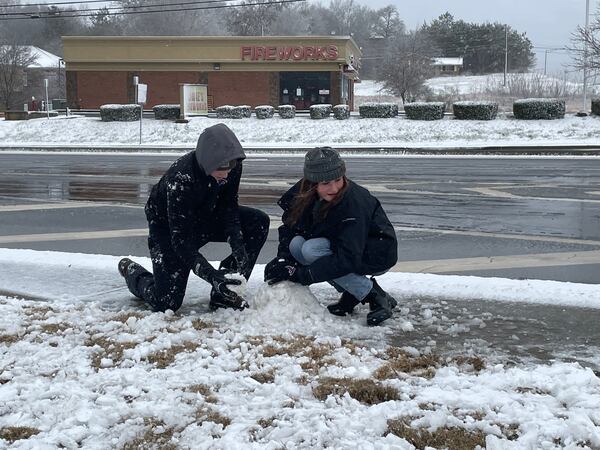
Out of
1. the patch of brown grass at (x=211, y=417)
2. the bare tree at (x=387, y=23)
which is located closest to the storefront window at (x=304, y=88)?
the patch of brown grass at (x=211, y=417)

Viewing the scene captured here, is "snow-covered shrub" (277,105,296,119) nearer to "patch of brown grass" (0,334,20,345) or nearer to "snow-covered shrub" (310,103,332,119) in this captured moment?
"snow-covered shrub" (310,103,332,119)

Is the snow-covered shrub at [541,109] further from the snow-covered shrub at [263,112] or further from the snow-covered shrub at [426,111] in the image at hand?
the snow-covered shrub at [263,112]

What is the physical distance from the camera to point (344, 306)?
476 cm

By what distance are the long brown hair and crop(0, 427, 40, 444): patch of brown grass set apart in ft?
7.24

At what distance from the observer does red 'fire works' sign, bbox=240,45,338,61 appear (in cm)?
4325

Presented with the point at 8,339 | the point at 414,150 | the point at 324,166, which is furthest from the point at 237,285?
the point at 414,150

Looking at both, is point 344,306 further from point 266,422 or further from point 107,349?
point 266,422

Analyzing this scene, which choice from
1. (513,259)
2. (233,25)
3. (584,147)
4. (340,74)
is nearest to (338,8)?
(233,25)

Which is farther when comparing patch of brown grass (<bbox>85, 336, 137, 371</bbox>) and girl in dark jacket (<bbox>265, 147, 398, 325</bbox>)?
girl in dark jacket (<bbox>265, 147, 398, 325</bbox>)

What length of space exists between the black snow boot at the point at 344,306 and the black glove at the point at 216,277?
0.75 meters

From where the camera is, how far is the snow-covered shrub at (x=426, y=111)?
29.7 meters

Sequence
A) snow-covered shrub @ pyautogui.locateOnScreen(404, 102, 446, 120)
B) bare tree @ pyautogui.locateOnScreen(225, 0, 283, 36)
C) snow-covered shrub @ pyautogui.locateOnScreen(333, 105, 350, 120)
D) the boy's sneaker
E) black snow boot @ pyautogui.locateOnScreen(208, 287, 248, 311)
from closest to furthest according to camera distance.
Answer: black snow boot @ pyautogui.locateOnScreen(208, 287, 248, 311), the boy's sneaker, snow-covered shrub @ pyautogui.locateOnScreen(404, 102, 446, 120), snow-covered shrub @ pyautogui.locateOnScreen(333, 105, 350, 120), bare tree @ pyautogui.locateOnScreen(225, 0, 283, 36)

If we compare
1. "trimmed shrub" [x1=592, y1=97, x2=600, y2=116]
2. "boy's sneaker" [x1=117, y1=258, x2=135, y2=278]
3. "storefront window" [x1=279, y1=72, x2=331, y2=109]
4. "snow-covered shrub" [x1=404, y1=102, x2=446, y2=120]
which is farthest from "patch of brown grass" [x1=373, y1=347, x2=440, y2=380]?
"storefront window" [x1=279, y1=72, x2=331, y2=109]

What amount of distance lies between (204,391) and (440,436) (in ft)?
3.84
